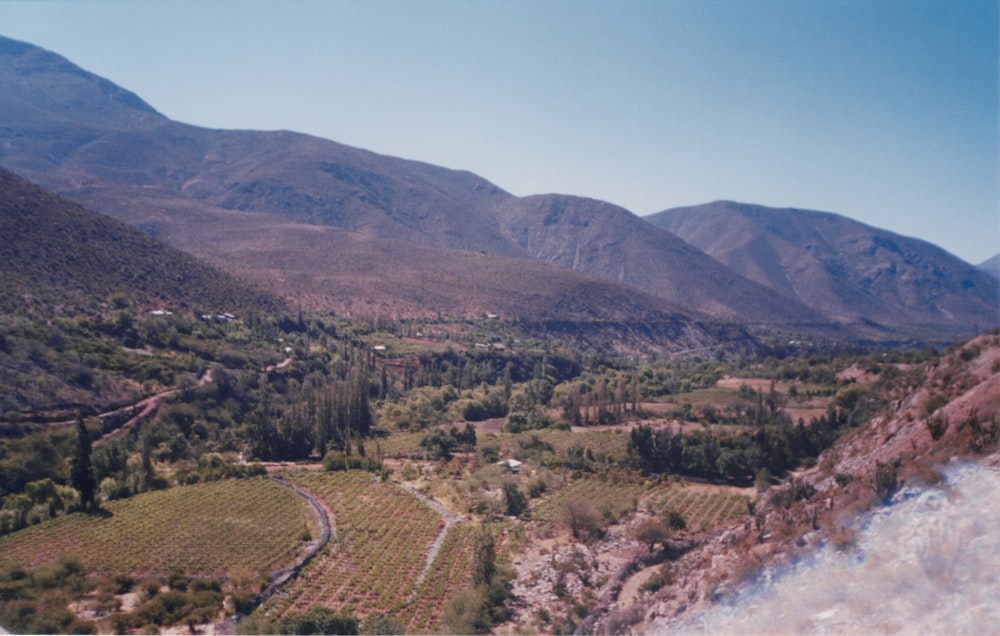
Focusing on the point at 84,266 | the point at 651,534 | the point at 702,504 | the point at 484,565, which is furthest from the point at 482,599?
the point at 84,266

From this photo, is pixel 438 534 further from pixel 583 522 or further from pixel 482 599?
pixel 482 599

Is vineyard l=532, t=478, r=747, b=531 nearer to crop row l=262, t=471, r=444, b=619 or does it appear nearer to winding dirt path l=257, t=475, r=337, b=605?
crop row l=262, t=471, r=444, b=619

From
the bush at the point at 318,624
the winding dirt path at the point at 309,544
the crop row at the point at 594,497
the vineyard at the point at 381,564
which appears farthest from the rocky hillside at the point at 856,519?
the winding dirt path at the point at 309,544

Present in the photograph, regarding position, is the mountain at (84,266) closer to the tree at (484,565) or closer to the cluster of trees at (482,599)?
the tree at (484,565)

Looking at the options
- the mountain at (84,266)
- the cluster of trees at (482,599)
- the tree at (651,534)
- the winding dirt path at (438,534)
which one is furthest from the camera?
the mountain at (84,266)

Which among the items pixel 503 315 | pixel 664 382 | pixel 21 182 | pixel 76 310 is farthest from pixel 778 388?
pixel 21 182
